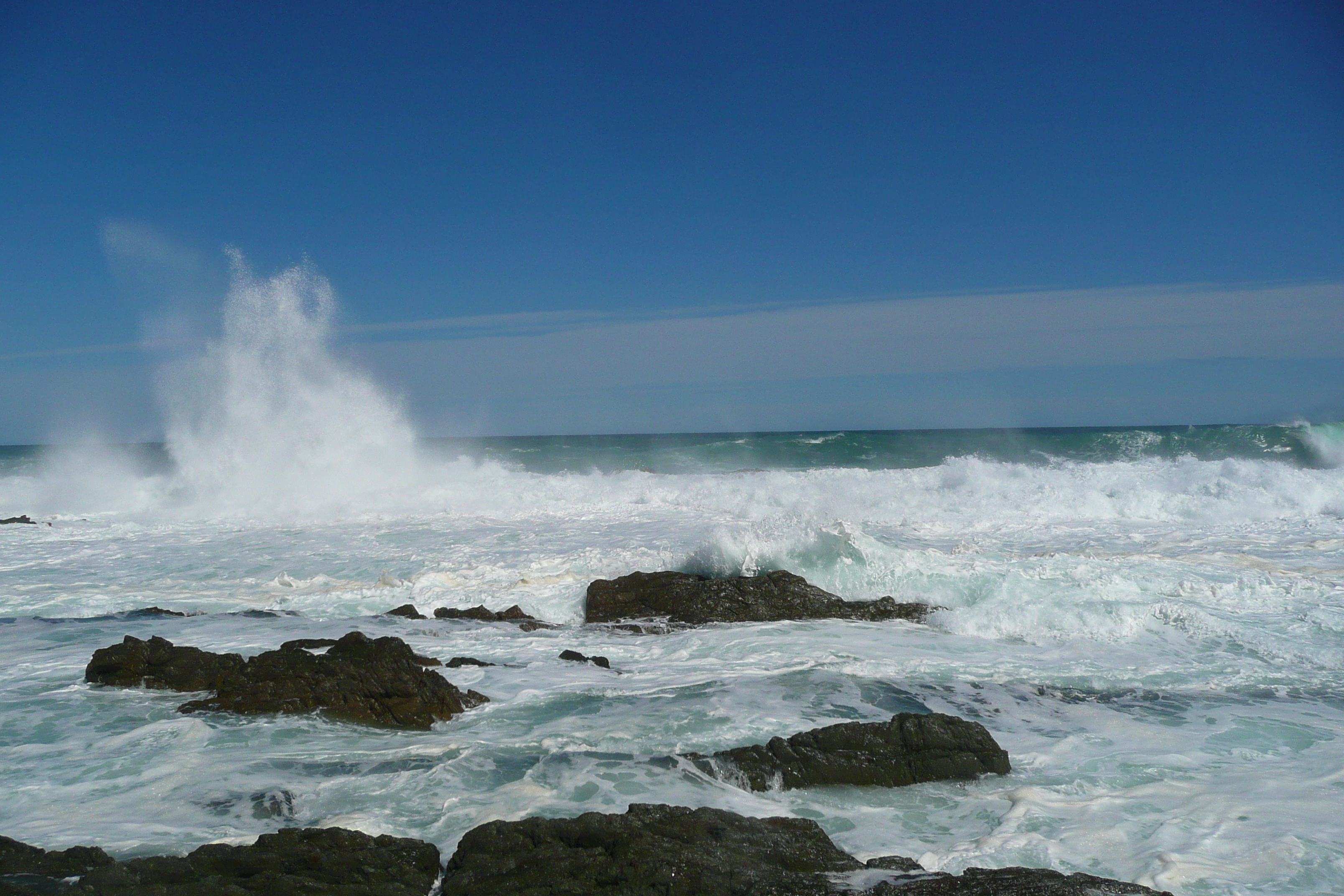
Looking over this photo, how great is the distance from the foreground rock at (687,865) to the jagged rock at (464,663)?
3.91 metres

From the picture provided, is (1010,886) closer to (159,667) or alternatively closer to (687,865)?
(687,865)

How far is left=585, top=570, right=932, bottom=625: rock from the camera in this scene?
988 centimetres

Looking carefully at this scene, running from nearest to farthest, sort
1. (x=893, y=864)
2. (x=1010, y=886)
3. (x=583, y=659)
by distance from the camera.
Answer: (x=1010, y=886) < (x=893, y=864) < (x=583, y=659)

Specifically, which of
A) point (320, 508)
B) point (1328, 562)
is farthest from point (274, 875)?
point (320, 508)

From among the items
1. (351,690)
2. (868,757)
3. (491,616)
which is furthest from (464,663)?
(868,757)

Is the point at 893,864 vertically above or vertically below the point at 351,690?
below

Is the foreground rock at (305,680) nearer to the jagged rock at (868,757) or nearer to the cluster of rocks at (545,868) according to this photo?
the jagged rock at (868,757)

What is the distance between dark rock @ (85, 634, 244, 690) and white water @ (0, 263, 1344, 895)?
19cm

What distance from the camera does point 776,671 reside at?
25.1ft

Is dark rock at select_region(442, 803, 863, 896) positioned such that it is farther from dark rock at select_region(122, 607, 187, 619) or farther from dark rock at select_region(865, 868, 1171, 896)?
dark rock at select_region(122, 607, 187, 619)

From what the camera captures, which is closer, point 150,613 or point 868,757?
point 868,757

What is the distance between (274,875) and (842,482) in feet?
68.2

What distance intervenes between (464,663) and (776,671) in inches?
115

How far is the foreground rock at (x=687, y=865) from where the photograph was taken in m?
3.46
